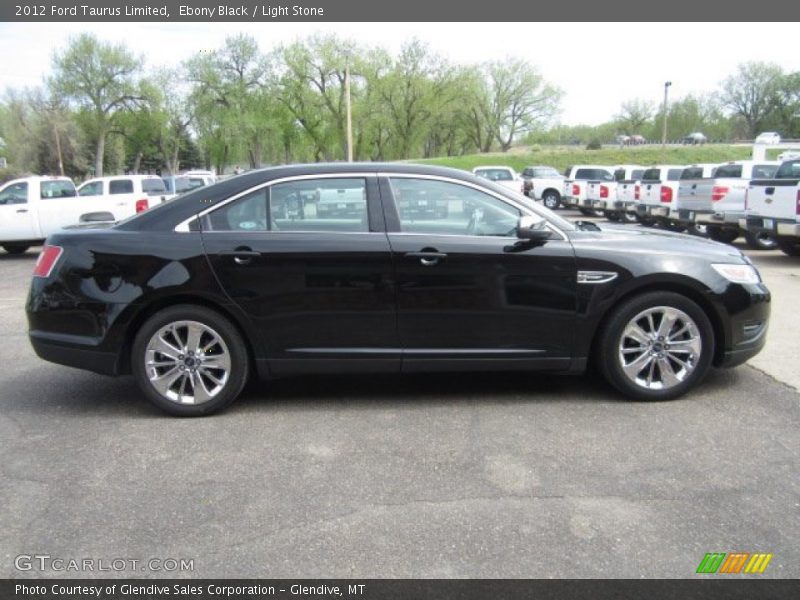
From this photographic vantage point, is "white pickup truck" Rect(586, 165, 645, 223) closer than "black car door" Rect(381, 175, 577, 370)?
No

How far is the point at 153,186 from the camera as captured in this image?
1852 cm

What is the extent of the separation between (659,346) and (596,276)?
2.20 ft

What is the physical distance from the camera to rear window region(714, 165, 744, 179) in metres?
14.8

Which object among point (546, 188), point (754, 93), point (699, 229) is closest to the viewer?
point (699, 229)

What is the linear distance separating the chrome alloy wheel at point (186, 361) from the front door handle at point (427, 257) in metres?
1.38

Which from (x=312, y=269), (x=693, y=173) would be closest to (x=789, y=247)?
(x=693, y=173)

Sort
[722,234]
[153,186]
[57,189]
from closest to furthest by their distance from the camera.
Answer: [57,189]
[722,234]
[153,186]

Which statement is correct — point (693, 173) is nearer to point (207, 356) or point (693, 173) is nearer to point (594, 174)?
point (594, 174)

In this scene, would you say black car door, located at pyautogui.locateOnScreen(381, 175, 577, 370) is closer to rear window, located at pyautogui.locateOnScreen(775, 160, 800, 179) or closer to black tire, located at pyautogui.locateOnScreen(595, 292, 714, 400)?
black tire, located at pyautogui.locateOnScreen(595, 292, 714, 400)

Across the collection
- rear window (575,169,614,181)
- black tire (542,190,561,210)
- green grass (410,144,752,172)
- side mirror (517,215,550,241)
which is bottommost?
side mirror (517,215,550,241)

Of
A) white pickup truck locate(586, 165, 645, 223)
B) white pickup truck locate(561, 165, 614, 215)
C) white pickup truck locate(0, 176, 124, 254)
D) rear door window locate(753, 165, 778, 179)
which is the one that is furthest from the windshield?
white pickup truck locate(0, 176, 124, 254)

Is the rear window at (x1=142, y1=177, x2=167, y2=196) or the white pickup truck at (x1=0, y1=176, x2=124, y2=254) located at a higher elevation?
the rear window at (x1=142, y1=177, x2=167, y2=196)

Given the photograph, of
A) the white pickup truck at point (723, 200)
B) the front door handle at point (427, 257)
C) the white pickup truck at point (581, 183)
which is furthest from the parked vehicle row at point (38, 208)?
the white pickup truck at point (581, 183)

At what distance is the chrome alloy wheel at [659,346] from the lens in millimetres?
4410
